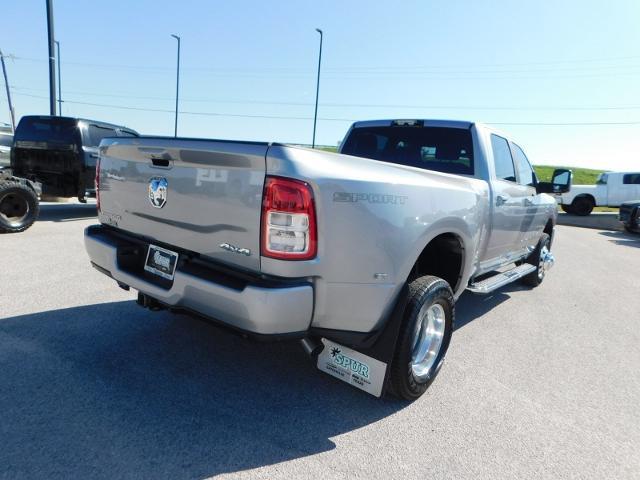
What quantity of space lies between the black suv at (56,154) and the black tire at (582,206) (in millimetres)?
19844

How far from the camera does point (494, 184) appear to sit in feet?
13.0

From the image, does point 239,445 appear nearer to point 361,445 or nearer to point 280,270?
point 361,445

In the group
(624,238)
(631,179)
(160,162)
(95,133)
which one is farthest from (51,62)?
(631,179)

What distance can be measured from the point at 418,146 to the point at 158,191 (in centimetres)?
260

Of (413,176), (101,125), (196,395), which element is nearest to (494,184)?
(413,176)

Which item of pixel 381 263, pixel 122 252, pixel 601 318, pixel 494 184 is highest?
pixel 494 184

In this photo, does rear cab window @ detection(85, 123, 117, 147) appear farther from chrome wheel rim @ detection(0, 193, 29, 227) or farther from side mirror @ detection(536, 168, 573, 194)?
side mirror @ detection(536, 168, 573, 194)

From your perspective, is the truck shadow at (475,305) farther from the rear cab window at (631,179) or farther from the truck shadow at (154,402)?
the rear cab window at (631,179)

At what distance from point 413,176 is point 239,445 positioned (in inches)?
72.0

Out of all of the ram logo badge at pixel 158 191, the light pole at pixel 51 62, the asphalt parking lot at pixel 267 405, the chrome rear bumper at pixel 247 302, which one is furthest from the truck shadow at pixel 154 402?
the light pole at pixel 51 62

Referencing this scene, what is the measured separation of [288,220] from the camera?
2.17 meters

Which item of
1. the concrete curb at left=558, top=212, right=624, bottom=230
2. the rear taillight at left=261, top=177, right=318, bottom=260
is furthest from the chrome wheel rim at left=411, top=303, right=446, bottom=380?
the concrete curb at left=558, top=212, right=624, bottom=230

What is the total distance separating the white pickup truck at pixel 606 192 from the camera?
763 inches

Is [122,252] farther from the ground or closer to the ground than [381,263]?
closer to the ground
